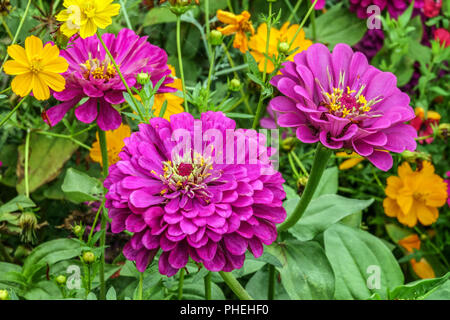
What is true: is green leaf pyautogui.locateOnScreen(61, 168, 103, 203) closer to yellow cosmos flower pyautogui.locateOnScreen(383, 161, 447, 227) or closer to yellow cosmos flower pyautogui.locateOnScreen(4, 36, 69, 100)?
yellow cosmos flower pyautogui.locateOnScreen(4, 36, 69, 100)

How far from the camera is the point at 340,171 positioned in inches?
34.2

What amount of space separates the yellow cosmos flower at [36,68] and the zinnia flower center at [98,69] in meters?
0.06

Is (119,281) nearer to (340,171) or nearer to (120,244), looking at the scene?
(120,244)

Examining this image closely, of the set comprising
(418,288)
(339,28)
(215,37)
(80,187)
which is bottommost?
(418,288)

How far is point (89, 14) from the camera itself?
455mm

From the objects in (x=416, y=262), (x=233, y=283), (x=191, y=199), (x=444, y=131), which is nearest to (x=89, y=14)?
(x=191, y=199)

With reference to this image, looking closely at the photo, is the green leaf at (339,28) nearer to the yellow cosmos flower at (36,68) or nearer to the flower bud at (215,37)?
the flower bud at (215,37)

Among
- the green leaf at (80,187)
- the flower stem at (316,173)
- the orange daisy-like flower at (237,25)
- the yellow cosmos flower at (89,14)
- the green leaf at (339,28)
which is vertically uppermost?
the green leaf at (339,28)

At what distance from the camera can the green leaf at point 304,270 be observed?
608 millimetres

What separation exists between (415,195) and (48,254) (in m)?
0.52

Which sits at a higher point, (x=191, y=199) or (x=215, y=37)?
(x=215, y=37)

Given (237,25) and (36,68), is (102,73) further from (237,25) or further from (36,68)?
(237,25)

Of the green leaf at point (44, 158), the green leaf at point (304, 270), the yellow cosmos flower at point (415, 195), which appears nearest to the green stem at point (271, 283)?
the green leaf at point (304, 270)
